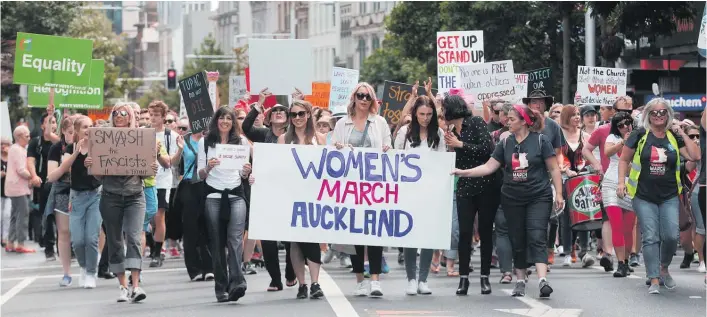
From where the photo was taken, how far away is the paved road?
38.4ft

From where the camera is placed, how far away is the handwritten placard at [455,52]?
2075 centimetres

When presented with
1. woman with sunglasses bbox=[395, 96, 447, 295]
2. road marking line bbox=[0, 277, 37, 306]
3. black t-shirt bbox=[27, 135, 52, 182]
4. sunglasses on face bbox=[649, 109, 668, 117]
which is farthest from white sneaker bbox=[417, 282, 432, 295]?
black t-shirt bbox=[27, 135, 52, 182]

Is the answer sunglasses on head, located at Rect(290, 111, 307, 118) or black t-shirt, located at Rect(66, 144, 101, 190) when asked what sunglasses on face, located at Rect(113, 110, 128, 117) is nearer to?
black t-shirt, located at Rect(66, 144, 101, 190)

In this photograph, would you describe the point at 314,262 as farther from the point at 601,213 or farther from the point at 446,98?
the point at 601,213

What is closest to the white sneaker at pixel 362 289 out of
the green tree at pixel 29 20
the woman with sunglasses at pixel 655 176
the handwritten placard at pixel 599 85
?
the woman with sunglasses at pixel 655 176

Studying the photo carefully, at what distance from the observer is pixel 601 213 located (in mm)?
15445

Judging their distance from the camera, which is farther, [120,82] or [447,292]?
[120,82]

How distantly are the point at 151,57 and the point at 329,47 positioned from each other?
66645mm

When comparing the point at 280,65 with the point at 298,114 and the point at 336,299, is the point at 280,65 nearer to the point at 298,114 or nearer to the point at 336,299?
the point at 298,114

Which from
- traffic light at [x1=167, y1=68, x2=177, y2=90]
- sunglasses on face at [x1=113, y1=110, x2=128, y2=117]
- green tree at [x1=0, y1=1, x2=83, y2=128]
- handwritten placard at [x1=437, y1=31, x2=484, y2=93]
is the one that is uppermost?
green tree at [x1=0, y1=1, x2=83, y2=128]

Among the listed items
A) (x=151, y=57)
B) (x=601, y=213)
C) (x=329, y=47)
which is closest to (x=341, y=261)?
(x=601, y=213)

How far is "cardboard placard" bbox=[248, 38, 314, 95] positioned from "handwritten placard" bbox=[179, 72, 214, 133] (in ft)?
3.63

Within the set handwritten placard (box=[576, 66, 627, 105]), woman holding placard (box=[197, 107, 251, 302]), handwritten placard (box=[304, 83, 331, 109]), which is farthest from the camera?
handwritten placard (box=[304, 83, 331, 109])

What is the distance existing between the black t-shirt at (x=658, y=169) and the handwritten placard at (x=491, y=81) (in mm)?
4350
